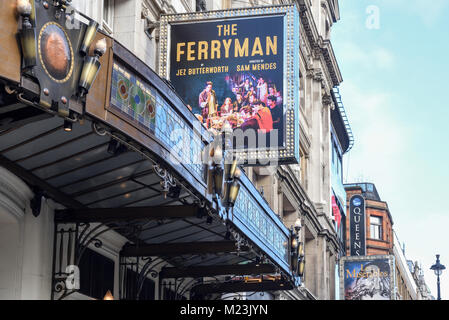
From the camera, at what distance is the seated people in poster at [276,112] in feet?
74.3

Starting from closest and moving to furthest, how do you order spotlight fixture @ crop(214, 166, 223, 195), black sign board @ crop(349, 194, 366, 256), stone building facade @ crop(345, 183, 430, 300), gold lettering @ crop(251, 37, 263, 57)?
spotlight fixture @ crop(214, 166, 223, 195) → gold lettering @ crop(251, 37, 263, 57) → black sign board @ crop(349, 194, 366, 256) → stone building facade @ crop(345, 183, 430, 300)

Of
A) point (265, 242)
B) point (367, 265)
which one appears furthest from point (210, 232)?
point (367, 265)

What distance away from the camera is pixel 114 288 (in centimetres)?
1998

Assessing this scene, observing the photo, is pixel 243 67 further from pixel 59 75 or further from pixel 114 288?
pixel 59 75

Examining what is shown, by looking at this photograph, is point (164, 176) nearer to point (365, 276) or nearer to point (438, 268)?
point (438, 268)

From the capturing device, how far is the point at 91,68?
1176cm

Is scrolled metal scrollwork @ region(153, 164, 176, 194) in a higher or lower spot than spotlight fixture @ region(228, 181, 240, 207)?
lower

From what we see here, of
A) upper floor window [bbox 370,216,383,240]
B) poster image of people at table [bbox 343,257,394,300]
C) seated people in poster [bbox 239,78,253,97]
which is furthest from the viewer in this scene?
upper floor window [bbox 370,216,383,240]

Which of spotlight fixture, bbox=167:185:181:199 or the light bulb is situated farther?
spotlight fixture, bbox=167:185:181:199

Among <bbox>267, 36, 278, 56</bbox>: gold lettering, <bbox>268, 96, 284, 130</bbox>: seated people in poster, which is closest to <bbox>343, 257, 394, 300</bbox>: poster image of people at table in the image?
<bbox>268, 96, 284, 130</bbox>: seated people in poster

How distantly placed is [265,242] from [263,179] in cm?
1740

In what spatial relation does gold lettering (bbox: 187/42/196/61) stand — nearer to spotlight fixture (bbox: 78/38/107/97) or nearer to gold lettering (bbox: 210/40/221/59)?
gold lettering (bbox: 210/40/221/59)

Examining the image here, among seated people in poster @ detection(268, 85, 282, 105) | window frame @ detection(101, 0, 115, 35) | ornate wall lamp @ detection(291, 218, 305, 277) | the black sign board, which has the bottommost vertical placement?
ornate wall lamp @ detection(291, 218, 305, 277)

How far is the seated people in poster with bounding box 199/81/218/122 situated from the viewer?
2269cm
